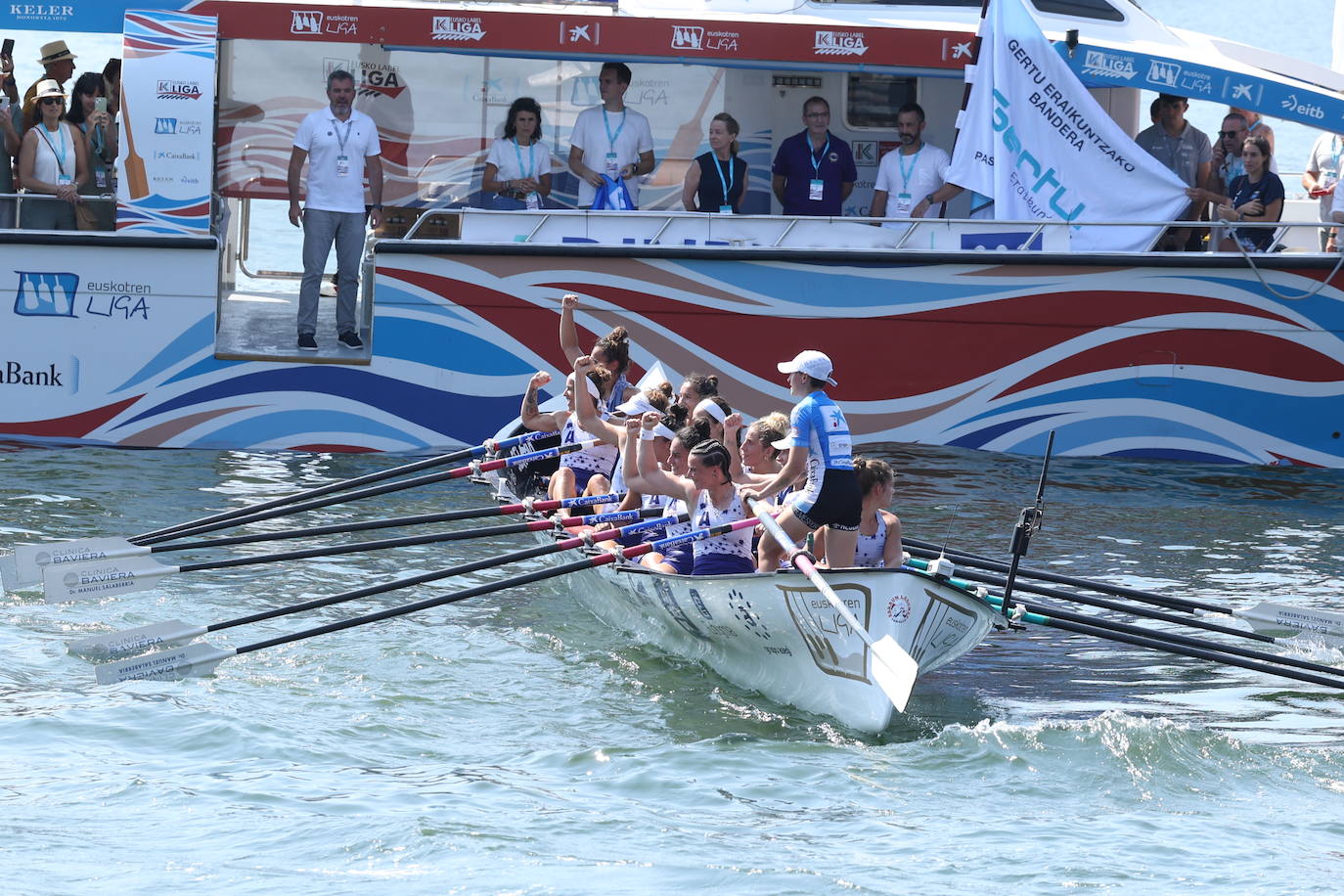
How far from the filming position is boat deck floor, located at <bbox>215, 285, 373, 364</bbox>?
1434cm

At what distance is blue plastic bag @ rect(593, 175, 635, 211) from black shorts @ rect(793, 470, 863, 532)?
6.60 m

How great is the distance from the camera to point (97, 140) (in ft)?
48.2

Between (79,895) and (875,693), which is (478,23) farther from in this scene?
(79,895)

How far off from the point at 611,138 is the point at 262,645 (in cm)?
700

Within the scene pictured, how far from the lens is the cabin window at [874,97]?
1599cm

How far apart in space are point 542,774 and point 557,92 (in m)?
9.17

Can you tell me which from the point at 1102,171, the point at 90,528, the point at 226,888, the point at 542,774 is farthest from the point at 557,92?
the point at 226,888

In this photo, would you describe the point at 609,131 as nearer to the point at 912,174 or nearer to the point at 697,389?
the point at 912,174

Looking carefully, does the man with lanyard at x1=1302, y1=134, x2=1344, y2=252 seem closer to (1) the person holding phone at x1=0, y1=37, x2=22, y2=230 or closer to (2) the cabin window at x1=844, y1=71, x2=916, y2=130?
(2) the cabin window at x1=844, y1=71, x2=916, y2=130

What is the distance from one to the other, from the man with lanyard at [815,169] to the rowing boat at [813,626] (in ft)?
19.5

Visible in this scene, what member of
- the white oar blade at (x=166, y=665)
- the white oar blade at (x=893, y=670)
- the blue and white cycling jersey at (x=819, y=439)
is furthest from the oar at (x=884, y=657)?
the white oar blade at (x=166, y=665)

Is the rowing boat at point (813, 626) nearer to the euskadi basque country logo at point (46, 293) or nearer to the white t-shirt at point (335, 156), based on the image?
the white t-shirt at point (335, 156)

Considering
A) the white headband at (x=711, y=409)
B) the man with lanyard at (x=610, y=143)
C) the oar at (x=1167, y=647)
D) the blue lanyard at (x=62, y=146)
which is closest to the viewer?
the oar at (x=1167, y=647)

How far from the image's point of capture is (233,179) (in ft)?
52.0
